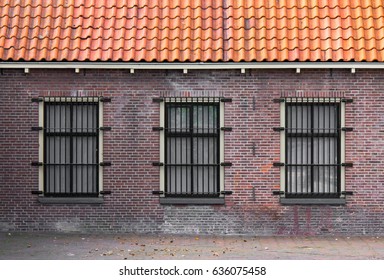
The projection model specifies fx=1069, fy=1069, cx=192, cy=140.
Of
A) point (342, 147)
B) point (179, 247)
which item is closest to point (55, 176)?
point (179, 247)

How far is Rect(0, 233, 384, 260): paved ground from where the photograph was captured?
64.1 ft

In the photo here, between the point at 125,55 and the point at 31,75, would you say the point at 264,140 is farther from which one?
the point at 31,75

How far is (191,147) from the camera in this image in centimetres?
2272

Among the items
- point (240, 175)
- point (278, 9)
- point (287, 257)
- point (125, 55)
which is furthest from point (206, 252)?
point (278, 9)

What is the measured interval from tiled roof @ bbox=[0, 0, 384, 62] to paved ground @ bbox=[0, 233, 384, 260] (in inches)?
147

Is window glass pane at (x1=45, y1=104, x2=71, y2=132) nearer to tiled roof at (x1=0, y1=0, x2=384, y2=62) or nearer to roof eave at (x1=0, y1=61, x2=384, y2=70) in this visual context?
roof eave at (x1=0, y1=61, x2=384, y2=70)

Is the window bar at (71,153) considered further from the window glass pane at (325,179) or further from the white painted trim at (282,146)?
the window glass pane at (325,179)

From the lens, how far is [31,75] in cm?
2270

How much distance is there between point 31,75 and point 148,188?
136 inches

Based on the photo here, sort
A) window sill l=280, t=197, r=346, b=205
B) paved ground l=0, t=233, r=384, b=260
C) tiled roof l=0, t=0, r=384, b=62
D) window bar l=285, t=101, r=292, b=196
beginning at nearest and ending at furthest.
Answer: paved ground l=0, t=233, r=384, b=260
tiled roof l=0, t=0, r=384, b=62
window sill l=280, t=197, r=346, b=205
window bar l=285, t=101, r=292, b=196

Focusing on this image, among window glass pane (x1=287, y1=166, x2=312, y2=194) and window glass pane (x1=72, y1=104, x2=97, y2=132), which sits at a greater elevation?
window glass pane (x1=72, y1=104, x2=97, y2=132)

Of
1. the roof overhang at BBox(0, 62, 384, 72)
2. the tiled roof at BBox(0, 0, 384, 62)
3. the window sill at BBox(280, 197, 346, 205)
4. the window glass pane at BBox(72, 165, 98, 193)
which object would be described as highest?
the tiled roof at BBox(0, 0, 384, 62)

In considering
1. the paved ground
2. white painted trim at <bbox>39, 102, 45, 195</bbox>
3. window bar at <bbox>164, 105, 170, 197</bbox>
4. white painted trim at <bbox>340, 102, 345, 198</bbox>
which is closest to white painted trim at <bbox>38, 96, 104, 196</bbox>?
white painted trim at <bbox>39, 102, 45, 195</bbox>

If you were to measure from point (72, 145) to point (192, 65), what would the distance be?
309 centimetres
